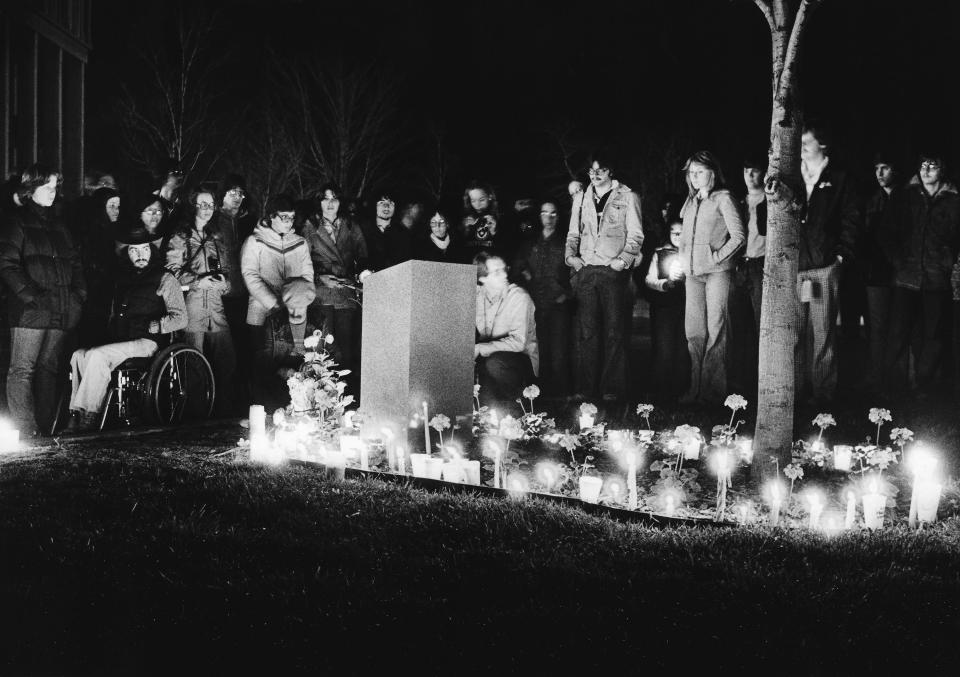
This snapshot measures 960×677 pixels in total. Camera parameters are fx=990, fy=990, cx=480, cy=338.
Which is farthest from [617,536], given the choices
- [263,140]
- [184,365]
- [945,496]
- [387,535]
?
[263,140]

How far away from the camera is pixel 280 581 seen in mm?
4043

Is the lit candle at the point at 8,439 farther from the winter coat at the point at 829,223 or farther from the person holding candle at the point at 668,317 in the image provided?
the winter coat at the point at 829,223

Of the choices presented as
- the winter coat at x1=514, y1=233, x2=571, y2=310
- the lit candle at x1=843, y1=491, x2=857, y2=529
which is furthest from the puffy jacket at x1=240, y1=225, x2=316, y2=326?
the lit candle at x1=843, y1=491, x2=857, y2=529

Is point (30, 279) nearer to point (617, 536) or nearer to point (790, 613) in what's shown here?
point (617, 536)

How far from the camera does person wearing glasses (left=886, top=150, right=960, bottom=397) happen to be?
8.66 m

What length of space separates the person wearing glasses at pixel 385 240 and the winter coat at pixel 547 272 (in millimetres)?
1266

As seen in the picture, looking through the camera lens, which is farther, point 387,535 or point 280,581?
point 387,535

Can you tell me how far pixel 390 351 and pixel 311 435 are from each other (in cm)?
88

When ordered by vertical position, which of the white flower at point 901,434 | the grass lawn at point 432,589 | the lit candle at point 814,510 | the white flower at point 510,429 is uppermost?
the white flower at point 901,434

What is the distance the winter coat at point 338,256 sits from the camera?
10.0 meters

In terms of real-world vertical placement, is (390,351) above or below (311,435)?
above

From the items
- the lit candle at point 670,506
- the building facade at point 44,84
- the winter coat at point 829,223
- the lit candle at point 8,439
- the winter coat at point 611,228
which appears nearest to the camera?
the lit candle at point 670,506

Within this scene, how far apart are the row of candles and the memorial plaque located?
29cm

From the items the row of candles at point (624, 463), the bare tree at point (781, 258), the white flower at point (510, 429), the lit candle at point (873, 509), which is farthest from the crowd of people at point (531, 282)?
the lit candle at point (873, 509)
